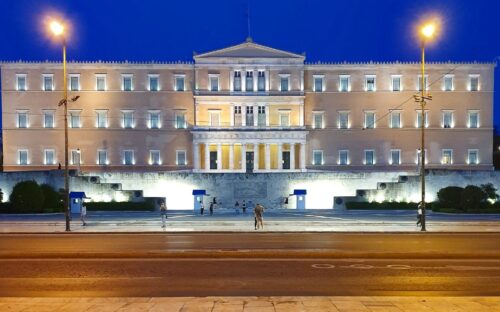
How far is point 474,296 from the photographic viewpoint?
11.3 meters

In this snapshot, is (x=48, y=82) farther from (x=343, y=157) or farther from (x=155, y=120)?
(x=343, y=157)

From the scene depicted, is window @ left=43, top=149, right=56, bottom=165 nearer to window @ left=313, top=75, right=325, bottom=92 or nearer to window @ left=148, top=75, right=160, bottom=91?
window @ left=148, top=75, right=160, bottom=91

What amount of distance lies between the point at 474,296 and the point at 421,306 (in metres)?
2.23

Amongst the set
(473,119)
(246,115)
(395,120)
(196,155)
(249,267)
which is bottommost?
(249,267)

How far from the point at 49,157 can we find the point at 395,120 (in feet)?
139

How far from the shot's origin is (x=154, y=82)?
6259 centimetres

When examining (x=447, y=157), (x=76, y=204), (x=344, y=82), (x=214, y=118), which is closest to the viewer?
(x=76, y=204)

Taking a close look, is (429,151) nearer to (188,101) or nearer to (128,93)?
(188,101)

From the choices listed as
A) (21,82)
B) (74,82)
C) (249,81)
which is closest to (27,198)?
(74,82)

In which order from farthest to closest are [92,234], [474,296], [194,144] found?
1. [194,144]
2. [92,234]
3. [474,296]

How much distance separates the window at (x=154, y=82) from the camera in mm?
62500

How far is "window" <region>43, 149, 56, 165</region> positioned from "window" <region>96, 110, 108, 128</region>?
20.7 feet

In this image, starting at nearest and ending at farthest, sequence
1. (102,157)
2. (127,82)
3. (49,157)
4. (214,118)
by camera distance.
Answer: (49,157) < (214,118) < (102,157) < (127,82)

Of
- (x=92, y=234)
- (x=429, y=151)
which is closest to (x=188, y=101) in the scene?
(x=429, y=151)
